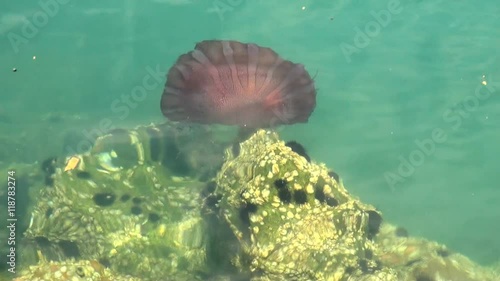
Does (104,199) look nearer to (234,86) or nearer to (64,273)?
(64,273)

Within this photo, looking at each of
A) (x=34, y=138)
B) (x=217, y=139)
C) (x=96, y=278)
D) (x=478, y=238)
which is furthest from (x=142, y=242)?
(x=478, y=238)

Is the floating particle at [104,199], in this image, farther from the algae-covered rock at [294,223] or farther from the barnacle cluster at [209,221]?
the algae-covered rock at [294,223]

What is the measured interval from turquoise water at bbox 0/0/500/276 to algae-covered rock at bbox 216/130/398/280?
2.64 m

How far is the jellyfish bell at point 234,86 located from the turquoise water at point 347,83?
1240 mm

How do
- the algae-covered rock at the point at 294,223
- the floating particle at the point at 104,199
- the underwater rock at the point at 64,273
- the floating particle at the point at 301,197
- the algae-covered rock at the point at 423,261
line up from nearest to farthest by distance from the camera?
the underwater rock at the point at 64,273, the algae-covered rock at the point at 294,223, the floating particle at the point at 301,197, the algae-covered rock at the point at 423,261, the floating particle at the point at 104,199

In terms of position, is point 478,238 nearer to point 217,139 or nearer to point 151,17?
point 217,139

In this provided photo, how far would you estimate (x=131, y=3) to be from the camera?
9.03m

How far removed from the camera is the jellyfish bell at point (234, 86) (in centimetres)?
672

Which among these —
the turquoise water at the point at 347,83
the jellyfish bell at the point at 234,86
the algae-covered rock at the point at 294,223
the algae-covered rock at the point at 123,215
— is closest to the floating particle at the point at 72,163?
the algae-covered rock at the point at 123,215

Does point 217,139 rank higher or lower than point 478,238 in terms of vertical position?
higher

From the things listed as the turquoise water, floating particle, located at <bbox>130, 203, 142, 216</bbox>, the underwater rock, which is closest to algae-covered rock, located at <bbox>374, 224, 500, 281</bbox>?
the turquoise water

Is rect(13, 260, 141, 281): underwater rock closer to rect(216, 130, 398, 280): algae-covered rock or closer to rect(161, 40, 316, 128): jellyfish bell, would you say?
rect(216, 130, 398, 280): algae-covered rock

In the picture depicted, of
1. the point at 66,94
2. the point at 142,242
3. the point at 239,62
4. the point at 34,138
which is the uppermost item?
the point at 239,62

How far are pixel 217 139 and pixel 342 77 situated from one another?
8.45 ft
